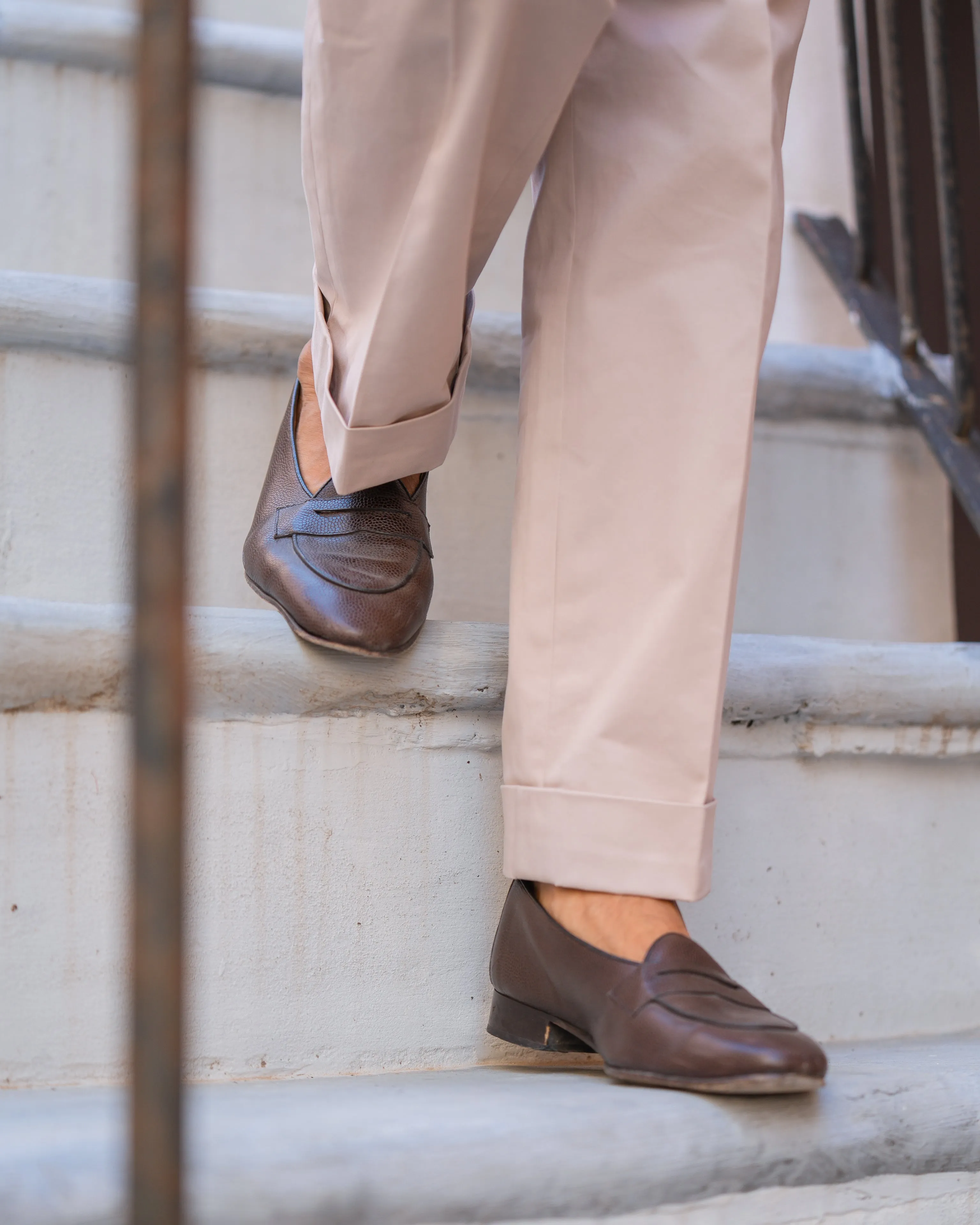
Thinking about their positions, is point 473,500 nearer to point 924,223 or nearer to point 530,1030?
point 530,1030

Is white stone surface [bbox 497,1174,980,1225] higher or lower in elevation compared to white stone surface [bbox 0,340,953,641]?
lower

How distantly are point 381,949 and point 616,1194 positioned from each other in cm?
19

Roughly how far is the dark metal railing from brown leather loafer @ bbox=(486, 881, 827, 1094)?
1.72 ft

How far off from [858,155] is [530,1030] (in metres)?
0.95

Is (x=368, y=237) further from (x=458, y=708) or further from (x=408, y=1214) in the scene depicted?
(x=408, y=1214)

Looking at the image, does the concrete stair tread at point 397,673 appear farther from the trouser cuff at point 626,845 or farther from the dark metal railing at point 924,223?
the dark metal railing at point 924,223

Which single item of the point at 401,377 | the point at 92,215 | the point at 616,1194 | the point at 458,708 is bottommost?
the point at 616,1194

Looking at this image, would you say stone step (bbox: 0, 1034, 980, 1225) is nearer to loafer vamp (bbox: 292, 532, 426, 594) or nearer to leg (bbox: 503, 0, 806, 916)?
leg (bbox: 503, 0, 806, 916)

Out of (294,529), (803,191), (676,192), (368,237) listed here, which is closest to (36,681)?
(294,529)

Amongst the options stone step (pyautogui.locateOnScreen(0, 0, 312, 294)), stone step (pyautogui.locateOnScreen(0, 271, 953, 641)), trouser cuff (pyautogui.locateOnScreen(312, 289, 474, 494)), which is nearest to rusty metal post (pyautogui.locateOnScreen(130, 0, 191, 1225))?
trouser cuff (pyautogui.locateOnScreen(312, 289, 474, 494))

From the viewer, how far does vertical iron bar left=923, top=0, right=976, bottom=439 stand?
87 cm

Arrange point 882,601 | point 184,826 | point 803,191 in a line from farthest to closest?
1. point 803,191
2. point 882,601
3. point 184,826

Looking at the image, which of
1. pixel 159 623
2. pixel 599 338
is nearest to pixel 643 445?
pixel 599 338

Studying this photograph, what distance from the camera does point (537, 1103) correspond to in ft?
1.36
